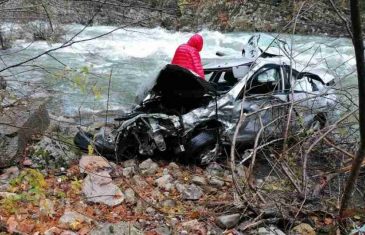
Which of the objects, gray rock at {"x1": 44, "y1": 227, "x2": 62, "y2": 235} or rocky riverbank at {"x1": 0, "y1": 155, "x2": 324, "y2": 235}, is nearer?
gray rock at {"x1": 44, "y1": 227, "x2": 62, "y2": 235}

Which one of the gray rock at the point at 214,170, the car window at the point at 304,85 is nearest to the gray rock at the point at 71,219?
the gray rock at the point at 214,170

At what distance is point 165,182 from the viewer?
19.4ft

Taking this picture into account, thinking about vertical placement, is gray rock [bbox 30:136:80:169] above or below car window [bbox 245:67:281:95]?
below

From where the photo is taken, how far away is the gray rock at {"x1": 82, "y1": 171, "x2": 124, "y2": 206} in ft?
16.8

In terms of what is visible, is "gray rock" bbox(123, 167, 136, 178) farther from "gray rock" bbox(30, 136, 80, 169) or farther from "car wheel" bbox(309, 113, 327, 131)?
"car wheel" bbox(309, 113, 327, 131)

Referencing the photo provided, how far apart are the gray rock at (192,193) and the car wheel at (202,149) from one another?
86cm

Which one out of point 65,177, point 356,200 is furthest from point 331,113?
point 65,177

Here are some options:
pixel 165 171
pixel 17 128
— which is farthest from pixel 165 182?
pixel 17 128

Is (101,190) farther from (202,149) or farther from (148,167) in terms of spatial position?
(202,149)

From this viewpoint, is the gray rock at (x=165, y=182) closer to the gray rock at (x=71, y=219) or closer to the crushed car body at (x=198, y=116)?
the crushed car body at (x=198, y=116)

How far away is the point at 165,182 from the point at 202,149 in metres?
0.96

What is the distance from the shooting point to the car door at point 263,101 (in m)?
6.28

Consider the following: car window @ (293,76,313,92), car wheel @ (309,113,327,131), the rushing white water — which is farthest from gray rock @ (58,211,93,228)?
car window @ (293,76,313,92)

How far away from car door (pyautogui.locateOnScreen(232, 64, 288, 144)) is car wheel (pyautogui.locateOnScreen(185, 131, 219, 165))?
1.32 ft
